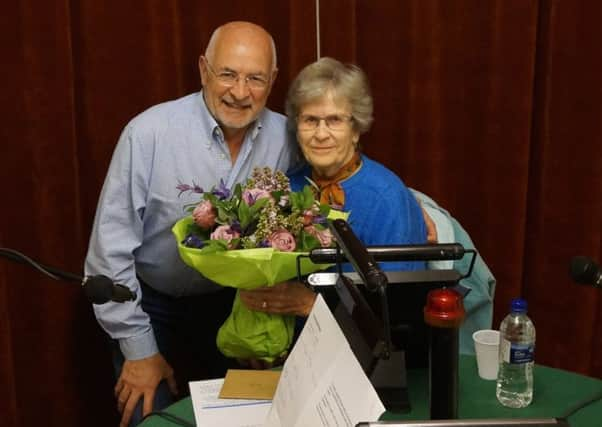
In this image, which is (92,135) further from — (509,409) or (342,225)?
(509,409)

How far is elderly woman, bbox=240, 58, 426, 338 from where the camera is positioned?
1.90 meters

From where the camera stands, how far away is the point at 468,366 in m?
1.61

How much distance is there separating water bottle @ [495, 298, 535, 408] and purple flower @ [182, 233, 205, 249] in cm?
65

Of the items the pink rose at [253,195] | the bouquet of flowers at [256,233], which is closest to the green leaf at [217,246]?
the bouquet of flowers at [256,233]

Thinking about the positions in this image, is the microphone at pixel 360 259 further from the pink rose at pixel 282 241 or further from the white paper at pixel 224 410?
the white paper at pixel 224 410

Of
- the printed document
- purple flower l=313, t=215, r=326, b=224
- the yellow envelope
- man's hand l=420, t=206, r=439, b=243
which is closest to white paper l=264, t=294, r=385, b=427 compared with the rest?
the printed document

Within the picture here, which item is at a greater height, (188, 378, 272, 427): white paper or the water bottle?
the water bottle

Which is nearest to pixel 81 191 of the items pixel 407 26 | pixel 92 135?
pixel 92 135

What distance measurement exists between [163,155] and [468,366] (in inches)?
36.1

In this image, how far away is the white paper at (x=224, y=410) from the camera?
139 centimetres

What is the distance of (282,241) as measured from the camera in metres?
1.55

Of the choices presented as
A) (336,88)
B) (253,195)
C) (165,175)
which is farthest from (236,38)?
(253,195)

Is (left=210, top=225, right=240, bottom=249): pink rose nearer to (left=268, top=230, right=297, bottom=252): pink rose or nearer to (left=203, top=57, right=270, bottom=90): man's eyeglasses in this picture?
(left=268, top=230, right=297, bottom=252): pink rose

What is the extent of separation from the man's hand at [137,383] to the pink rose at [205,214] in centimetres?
56
